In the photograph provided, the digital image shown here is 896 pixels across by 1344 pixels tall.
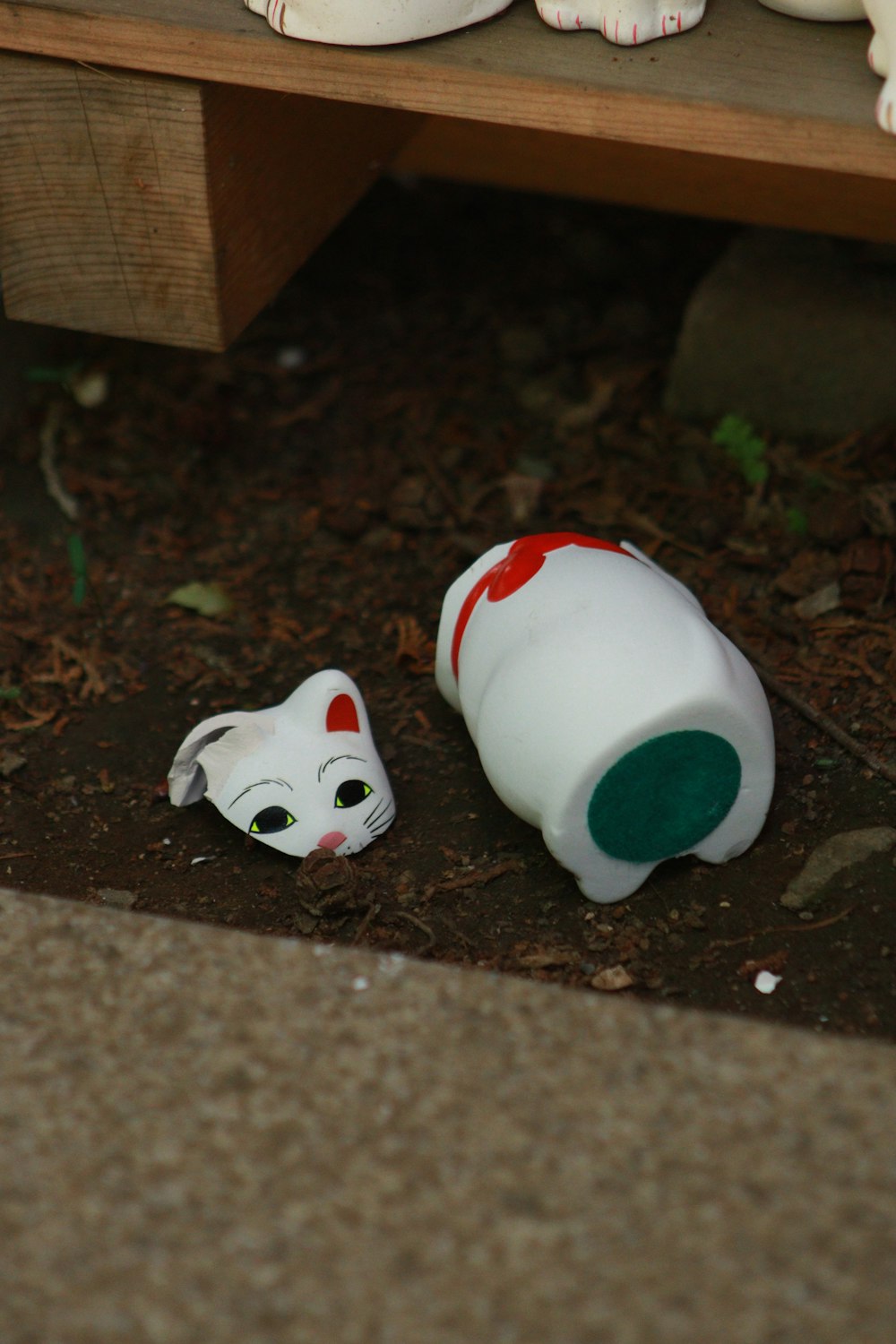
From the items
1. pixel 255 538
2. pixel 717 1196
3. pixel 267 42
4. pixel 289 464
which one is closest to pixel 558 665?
pixel 717 1196

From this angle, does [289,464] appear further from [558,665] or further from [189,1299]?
[189,1299]

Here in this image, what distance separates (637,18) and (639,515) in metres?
1.09

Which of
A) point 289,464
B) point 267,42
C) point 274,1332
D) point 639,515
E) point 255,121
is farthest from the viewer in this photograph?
point 289,464

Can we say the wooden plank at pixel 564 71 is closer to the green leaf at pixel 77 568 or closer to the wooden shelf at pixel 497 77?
the wooden shelf at pixel 497 77

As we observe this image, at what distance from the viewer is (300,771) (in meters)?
2.14

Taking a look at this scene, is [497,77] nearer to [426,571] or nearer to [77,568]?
[426,571]

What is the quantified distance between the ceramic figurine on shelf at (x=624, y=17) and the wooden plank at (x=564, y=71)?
0.06 feet

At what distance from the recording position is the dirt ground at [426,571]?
6.77ft

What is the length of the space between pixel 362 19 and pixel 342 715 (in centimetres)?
108

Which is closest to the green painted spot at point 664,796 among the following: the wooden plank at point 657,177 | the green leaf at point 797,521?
the green leaf at point 797,521

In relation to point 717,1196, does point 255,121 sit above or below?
above

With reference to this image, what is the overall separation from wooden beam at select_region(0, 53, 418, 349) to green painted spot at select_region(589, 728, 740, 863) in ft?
3.72

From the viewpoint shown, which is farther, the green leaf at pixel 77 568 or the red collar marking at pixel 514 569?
the green leaf at pixel 77 568

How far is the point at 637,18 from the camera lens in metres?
2.11
